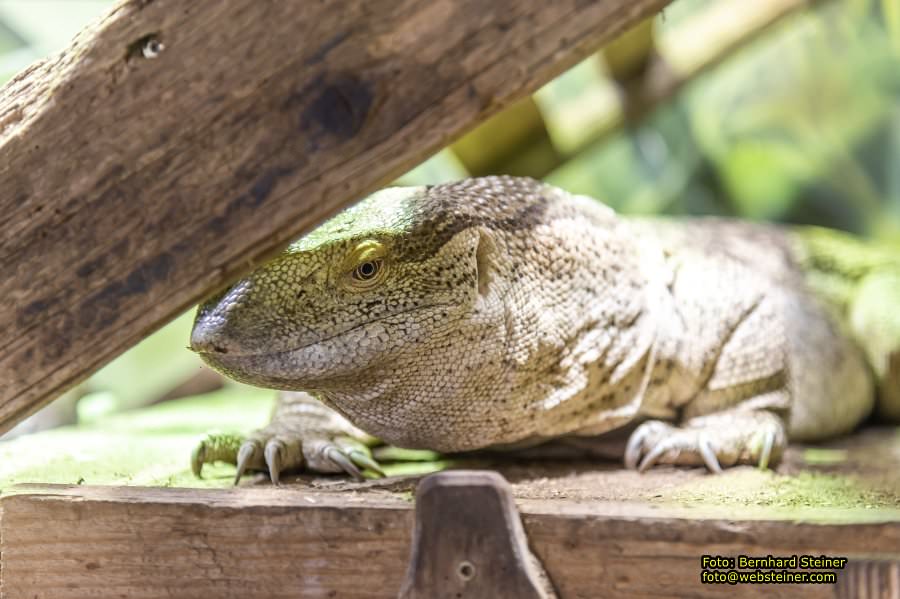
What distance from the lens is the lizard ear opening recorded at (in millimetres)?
2746

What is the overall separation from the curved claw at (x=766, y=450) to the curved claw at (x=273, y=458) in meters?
1.56

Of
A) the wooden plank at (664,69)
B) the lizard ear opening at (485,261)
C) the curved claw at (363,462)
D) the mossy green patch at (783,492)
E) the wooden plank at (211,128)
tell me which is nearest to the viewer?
the wooden plank at (211,128)

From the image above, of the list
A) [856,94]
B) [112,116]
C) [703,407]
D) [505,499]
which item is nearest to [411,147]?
[112,116]

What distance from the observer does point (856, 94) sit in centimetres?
514

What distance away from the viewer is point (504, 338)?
2.76 metres

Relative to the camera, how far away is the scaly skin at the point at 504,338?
2504 mm

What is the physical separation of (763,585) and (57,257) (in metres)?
1.74

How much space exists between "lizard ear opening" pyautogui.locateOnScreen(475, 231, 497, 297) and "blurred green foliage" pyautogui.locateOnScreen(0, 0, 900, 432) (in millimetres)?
2374

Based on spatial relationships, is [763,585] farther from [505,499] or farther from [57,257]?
[57,257]

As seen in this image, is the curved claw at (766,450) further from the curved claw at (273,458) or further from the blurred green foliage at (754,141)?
the blurred green foliage at (754,141)

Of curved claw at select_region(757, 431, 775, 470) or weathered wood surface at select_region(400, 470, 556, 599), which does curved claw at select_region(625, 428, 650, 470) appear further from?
→ weathered wood surface at select_region(400, 470, 556, 599)

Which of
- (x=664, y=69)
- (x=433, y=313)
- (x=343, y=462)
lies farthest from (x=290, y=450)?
(x=664, y=69)

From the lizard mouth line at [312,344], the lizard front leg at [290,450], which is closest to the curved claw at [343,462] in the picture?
the lizard front leg at [290,450]

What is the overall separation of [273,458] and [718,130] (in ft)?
12.3
